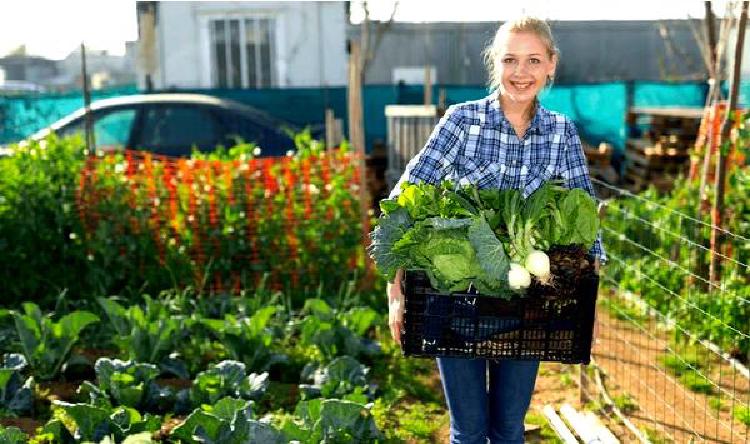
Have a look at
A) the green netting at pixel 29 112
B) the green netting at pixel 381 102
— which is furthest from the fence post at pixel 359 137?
the green netting at pixel 29 112

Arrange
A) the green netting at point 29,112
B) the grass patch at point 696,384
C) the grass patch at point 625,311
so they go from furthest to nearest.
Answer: the green netting at point 29,112 → the grass patch at point 625,311 → the grass patch at point 696,384

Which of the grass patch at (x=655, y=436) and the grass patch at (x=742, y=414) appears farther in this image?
the grass patch at (x=742, y=414)

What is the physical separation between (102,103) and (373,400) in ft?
21.3

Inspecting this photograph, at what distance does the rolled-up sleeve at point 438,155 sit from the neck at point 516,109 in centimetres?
16

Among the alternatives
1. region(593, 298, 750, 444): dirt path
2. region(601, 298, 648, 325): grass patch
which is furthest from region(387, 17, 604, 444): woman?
region(601, 298, 648, 325): grass patch

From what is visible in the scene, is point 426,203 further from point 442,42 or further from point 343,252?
point 442,42

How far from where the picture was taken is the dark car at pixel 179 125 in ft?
32.5

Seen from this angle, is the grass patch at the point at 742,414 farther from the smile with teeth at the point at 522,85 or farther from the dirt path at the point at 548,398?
the smile with teeth at the point at 522,85

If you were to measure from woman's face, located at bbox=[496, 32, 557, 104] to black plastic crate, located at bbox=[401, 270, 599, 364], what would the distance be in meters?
0.67

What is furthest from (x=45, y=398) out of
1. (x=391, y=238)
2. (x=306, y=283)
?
(x=391, y=238)

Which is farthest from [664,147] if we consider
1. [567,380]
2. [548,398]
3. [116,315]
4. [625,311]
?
[116,315]

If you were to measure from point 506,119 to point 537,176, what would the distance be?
0.73ft

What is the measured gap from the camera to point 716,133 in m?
7.17

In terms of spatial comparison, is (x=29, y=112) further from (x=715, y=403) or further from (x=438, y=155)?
(x=438, y=155)
